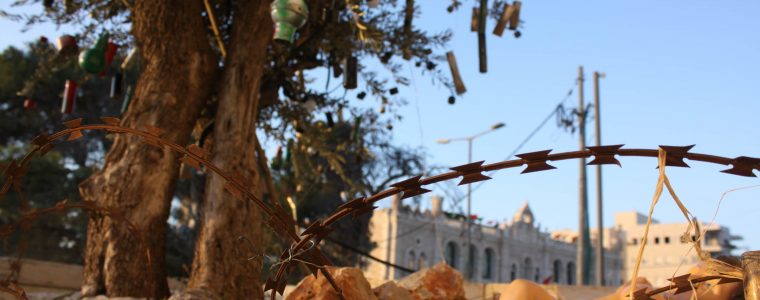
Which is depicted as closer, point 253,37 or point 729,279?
point 729,279

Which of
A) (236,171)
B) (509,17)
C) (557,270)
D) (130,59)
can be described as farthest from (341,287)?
(557,270)

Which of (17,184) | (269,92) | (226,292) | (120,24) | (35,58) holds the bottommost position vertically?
(226,292)

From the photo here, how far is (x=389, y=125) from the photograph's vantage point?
7.27 metres

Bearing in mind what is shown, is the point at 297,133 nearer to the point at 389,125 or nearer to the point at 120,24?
the point at 389,125

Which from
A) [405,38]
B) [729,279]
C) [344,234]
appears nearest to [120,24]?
[405,38]

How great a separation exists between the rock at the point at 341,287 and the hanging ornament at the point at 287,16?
1.79m

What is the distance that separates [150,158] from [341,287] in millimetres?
1965

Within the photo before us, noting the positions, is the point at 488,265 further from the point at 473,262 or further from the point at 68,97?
the point at 68,97

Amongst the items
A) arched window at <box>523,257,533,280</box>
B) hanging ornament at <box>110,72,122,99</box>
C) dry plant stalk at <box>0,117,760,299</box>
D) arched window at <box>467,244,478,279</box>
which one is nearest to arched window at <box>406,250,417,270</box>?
arched window at <box>467,244,478,279</box>

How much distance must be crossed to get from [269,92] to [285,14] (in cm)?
142

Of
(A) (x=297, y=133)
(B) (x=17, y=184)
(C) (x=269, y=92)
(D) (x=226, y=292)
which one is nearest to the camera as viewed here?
(B) (x=17, y=184)

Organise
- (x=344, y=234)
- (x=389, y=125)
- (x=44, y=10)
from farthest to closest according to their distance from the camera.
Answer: (x=344, y=234), (x=389, y=125), (x=44, y=10)

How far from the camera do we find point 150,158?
381 cm

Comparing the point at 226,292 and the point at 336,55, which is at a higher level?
the point at 336,55
